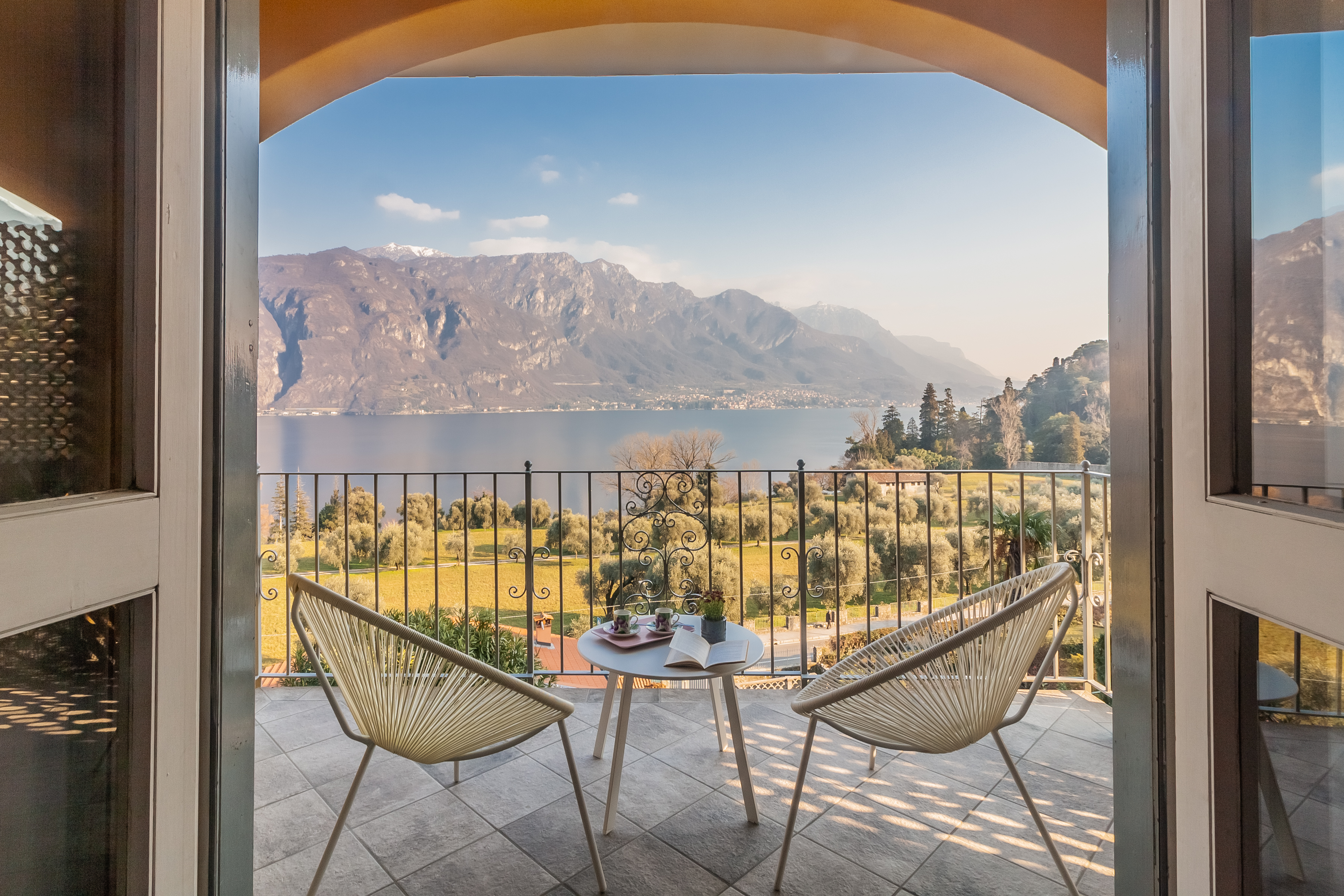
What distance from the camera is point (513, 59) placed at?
2.62 metres

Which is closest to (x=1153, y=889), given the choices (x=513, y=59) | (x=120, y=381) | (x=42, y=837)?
Answer: (x=42, y=837)

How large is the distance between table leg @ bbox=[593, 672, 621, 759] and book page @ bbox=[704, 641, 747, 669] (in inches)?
13.9

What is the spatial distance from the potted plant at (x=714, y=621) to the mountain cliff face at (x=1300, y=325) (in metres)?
1.55

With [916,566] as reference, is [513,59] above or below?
above

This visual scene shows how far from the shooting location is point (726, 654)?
1.81 m

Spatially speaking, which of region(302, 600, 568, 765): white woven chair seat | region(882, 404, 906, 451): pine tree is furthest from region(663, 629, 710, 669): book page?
region(882, 404, 906, 451): pine tree

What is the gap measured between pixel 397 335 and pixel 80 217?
685cm

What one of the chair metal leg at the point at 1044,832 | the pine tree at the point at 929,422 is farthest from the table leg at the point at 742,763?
the pine tree at the point at 929,422

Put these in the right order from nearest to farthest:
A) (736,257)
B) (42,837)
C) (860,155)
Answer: (42,837) → (860,155) → (736,257)

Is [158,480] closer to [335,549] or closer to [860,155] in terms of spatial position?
[335,549]

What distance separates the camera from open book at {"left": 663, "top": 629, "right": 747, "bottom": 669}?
5.69 ft

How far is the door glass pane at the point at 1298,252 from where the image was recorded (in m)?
0.54

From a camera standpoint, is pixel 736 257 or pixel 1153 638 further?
pixel 736 257

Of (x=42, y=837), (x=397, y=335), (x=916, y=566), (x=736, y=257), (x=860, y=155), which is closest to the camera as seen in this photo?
(x=42, y=837)
